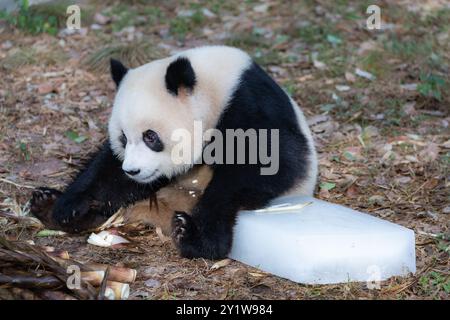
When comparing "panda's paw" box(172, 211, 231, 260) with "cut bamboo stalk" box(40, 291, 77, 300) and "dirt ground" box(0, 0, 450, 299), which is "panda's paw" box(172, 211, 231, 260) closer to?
"dirt ground" box(0, 0, 450, 299)

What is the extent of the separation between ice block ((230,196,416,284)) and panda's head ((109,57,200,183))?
0.65 metres

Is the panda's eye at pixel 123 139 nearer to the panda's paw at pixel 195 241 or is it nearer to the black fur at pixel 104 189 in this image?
the black fur at pixel 104 189

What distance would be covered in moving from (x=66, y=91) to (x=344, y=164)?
280 centimetres

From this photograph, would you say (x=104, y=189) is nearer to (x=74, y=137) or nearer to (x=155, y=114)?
(x=155, y=114)

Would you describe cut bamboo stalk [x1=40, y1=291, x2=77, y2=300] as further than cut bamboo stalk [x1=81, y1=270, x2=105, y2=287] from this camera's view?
No

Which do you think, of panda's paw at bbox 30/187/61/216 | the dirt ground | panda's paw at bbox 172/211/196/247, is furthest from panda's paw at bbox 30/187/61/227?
panda's paw at bbox 172/211/196/247

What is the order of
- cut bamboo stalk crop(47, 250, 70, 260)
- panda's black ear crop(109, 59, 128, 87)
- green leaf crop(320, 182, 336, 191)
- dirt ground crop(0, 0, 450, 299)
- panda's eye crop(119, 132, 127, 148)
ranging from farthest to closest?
1. green leaf crop(320, 182, 336, 191)
2. panda's black ear crop(109, 59, 128, 87)
3. panda's eye crop(119, 132, 127, 148)
4. dirt ground crop(0, 0, 450, 299)
5. cut bamboo stalk crop(47, 250, 70, 260)

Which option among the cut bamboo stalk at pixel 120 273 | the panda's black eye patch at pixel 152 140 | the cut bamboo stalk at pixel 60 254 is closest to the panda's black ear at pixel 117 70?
the panda's black eye patch at pixel 152 140

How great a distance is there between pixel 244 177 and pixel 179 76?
27.9 inches

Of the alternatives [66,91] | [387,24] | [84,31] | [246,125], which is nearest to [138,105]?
[246,125]

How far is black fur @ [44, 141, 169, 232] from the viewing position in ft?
15.5

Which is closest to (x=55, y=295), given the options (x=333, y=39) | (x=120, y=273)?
(x=120, y=273)
